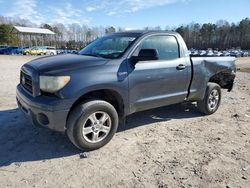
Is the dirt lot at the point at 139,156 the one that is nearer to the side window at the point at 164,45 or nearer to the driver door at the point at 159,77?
the driver door at the point at 159,77

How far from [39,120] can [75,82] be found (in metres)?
0.79

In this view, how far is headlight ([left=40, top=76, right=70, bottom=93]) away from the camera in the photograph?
3936 millimetres

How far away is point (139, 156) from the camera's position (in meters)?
4.23

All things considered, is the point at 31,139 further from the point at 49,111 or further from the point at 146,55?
the point at 146,55

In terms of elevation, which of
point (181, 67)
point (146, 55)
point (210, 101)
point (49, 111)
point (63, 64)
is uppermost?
point (146, 55)

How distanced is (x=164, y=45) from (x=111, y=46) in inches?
42.2

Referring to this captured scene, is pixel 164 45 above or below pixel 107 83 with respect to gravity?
above

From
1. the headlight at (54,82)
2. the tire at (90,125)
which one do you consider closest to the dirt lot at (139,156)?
the tire at (90,125)

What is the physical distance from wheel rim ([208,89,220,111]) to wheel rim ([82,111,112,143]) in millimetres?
3088

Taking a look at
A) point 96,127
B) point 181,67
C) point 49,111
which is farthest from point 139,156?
point 181,67

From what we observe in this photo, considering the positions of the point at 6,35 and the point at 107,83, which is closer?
the point at 107,83

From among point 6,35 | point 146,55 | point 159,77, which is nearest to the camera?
point 146,55

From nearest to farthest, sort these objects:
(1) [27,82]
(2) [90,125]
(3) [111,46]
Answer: (2) [90,125], (1) [27,82], (3) [111,46]

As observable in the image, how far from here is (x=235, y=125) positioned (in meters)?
5.88
